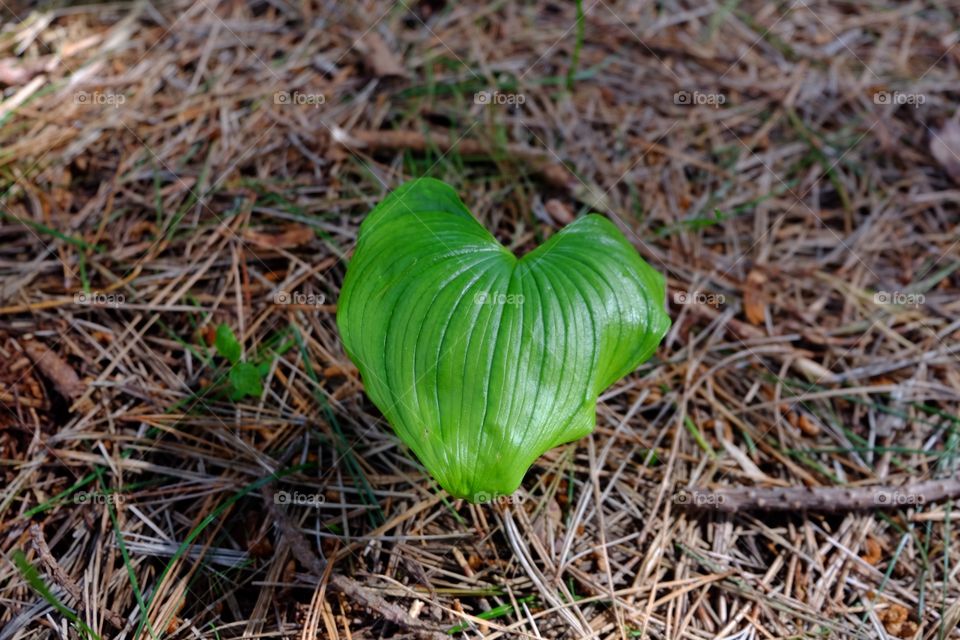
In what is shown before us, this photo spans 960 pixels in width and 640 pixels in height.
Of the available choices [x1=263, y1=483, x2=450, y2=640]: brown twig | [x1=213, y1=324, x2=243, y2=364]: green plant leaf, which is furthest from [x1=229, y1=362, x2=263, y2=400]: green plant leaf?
[x1=263, y1=483, x2=450, y2=640]: brown twig

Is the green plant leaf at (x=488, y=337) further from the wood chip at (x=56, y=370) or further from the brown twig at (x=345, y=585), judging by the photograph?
the wood chip at (x=56, y=370)

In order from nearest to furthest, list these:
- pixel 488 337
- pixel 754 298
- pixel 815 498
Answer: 1. pixel 488 337
2. pixel 815 498
3. pixel 754 298

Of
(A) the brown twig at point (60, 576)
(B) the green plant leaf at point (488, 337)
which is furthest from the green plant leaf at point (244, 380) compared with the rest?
(A) the brown twig at point (60, 576)

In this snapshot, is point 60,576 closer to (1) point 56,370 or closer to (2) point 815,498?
(1) point 56,370

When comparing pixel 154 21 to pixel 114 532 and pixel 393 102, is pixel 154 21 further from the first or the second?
pixel 114 532

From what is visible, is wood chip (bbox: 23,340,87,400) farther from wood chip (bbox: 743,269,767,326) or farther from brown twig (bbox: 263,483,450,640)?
wood chip (bbox: 743,269,767,326)

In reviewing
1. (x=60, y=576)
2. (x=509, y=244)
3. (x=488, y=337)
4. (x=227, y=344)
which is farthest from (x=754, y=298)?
(x=60, y=576)

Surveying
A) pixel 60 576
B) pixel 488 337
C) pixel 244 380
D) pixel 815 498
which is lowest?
pixel 815 498
